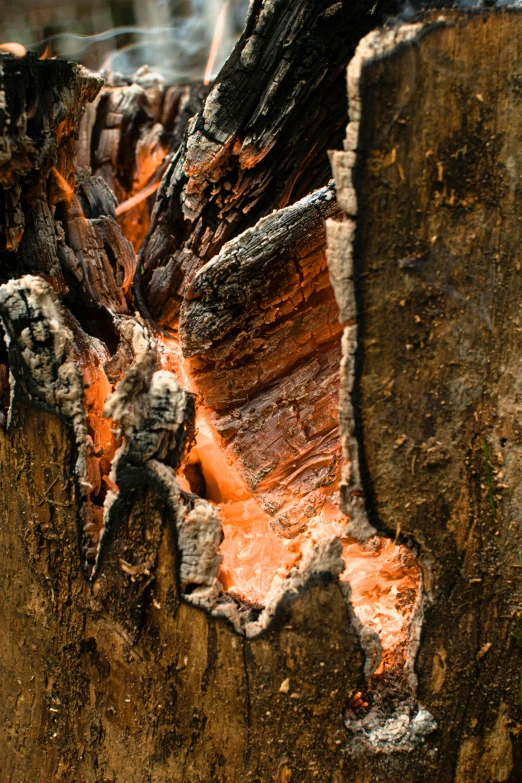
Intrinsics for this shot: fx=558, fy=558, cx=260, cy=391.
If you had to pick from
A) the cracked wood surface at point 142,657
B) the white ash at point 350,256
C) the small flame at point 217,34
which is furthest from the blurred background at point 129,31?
the cracked wood surface at point 142,657

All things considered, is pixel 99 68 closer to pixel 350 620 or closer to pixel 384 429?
pixel 384 429

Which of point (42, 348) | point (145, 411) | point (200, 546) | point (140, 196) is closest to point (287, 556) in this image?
point (200, 546)

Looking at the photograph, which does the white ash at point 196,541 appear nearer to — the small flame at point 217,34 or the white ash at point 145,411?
the white ash at point 145,411

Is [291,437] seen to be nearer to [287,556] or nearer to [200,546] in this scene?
[287,556]

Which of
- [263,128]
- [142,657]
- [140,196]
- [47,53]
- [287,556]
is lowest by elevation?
[142,657]

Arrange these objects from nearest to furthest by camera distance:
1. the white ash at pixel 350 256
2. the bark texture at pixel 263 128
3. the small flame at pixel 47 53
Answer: the white ash at pixel 350 256
the small flame at pixel 47 53
the bark texture at pixel 263 128

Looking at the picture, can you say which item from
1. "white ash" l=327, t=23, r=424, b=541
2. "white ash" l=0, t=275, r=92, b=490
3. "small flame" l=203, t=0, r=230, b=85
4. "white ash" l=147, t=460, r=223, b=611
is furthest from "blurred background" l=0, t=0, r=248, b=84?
"white ash" l=147, t=460, r=223, b=611

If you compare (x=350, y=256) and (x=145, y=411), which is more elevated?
(x=350, y=256)
